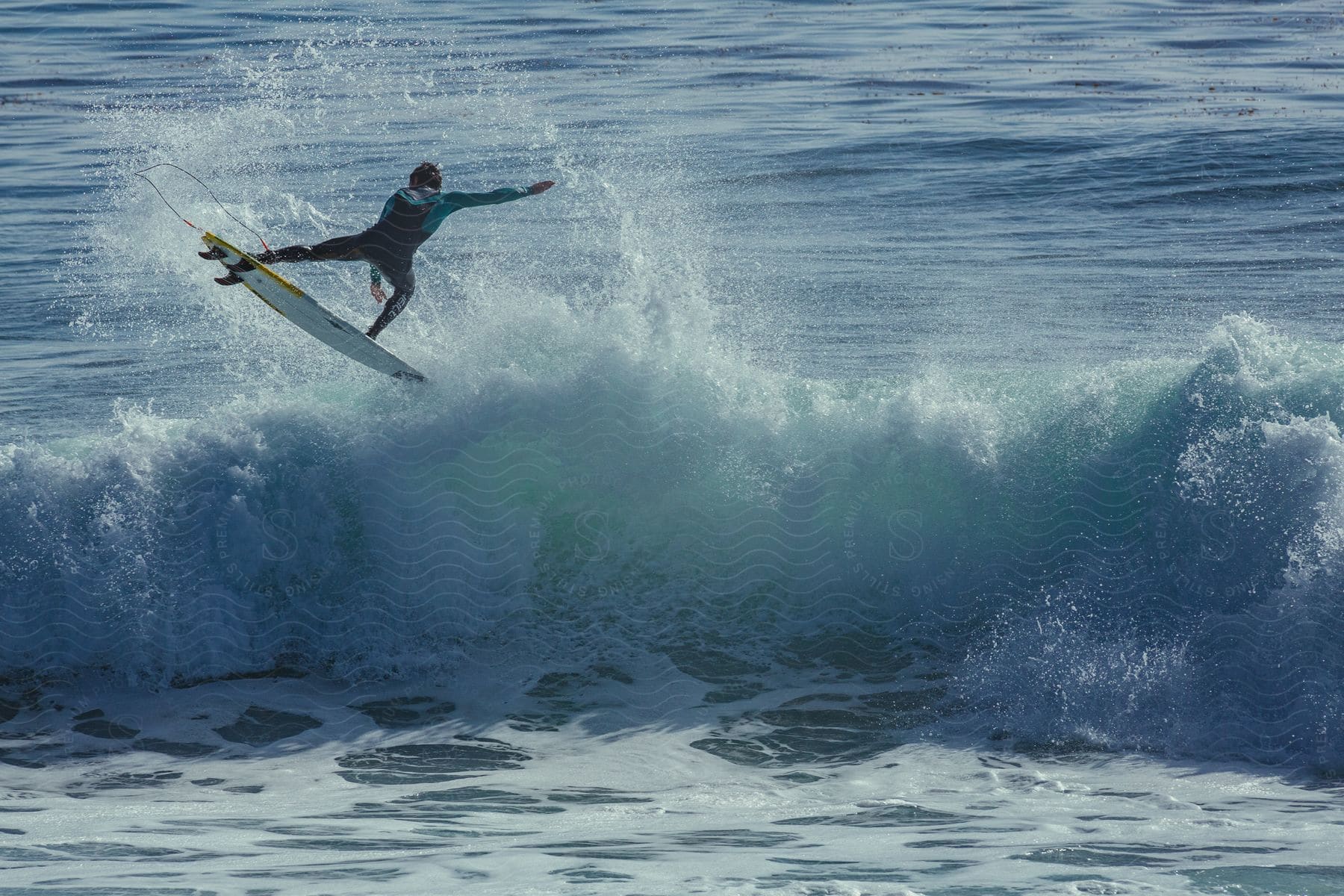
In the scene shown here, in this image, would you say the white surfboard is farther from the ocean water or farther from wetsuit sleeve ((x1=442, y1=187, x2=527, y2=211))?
wetsuit sleeve ((x1=442, y1=187, x2=527, y2=211))

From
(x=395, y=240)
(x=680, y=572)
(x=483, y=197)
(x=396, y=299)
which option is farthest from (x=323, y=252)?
(x=680, y=572)

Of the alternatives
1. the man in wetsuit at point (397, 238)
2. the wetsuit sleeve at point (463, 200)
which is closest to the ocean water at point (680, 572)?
the man in wetsuit at point (397, 238)

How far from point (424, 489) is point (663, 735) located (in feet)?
9.51

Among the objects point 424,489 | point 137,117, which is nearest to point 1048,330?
point 424,489


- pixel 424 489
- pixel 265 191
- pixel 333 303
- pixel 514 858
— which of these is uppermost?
pixel 265 191

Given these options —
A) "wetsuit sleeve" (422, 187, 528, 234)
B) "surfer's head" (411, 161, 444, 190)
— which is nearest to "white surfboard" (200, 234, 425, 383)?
"wetsuit sleeve" (422, 187, 528, 234)

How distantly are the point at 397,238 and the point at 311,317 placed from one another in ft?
2.88

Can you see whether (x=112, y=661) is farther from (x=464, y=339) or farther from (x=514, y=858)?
(x=514, y=858)

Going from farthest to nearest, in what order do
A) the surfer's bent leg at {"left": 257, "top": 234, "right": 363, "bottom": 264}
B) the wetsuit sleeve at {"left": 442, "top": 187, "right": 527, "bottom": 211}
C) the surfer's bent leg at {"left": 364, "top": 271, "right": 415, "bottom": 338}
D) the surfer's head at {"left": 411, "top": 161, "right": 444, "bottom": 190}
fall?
the surfer's bent leg at {"left": 364, "top": 271, "right": 415, "bottom": 338} → the surfer's head at {"left": 411, "top": 161, "right": 444, "bottom": 190} → the surfer's bent leg at {"left": 257, "top": 234, "right": 363, "bottom": 264} → the wetsuit sleeve at {"left": 442, "top": 187, "right": 527, "bottom": 211}

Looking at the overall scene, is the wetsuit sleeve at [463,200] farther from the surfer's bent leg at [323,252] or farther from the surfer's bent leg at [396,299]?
the surfer's bent leg at [323,252]

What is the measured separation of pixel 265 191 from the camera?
750 inches

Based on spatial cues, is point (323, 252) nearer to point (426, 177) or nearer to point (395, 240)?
point (395, 240)

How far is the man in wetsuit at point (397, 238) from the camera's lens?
1009cm

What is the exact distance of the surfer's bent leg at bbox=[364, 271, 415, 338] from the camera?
10461 millimetres
